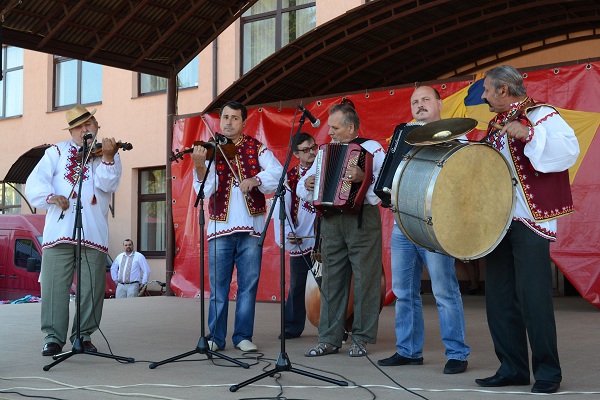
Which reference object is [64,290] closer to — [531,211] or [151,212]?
[531,211]

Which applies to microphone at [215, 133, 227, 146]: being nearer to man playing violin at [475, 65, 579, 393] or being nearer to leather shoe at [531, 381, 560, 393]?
man playing violin at [475, 65, 579, 393]

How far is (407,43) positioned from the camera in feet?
39.3

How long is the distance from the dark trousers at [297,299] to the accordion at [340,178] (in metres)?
1.59

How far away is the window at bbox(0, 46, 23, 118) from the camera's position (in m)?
21.8

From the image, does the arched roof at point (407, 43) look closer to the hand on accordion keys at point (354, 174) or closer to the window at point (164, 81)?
the hand on accordion keys at point (354, 174)

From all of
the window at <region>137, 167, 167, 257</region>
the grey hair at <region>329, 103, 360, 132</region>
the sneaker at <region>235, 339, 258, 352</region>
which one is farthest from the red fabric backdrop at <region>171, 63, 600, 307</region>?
the window at <region>137, 167, 167, 257</region>

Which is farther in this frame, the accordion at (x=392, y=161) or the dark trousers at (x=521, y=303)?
the accordion at (x=392, y=161)

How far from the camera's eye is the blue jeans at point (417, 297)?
211 inches

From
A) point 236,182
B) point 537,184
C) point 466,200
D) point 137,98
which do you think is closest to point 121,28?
point 236,182

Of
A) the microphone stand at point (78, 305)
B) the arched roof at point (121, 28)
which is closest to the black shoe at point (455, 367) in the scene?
the microphone stand at point (78, 305)

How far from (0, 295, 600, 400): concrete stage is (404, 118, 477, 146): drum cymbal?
4.51 feet

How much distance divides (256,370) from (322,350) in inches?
32.8

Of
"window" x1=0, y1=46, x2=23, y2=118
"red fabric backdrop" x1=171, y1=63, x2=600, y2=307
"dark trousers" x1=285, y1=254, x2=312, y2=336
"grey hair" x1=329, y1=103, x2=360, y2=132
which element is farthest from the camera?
"window" x1=0, y1=46, x2=23, y2=118

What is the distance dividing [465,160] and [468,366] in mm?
1714
